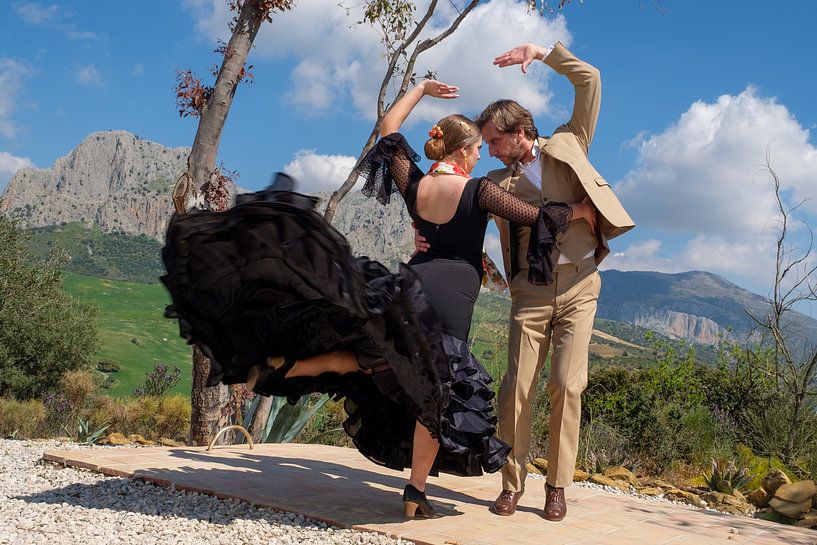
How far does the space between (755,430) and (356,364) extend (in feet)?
24.9

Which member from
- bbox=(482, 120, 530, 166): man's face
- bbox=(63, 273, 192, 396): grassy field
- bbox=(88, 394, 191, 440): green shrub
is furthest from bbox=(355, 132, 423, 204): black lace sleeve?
bbox=(63, 273, 192, 396): grassy field

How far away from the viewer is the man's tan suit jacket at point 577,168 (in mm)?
3752

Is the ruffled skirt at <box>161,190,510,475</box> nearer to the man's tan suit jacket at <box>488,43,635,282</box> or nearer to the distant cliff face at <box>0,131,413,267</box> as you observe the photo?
the man's tan suit jacket at <box>488,43,635,282</box>

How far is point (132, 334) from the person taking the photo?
3247cm

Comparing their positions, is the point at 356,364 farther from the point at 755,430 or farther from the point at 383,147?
the point at 755,430

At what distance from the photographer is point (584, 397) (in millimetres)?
11664

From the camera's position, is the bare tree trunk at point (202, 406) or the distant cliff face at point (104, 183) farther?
the distant cliff face at point (104, 183)

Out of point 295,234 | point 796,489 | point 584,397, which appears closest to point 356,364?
point 295,234

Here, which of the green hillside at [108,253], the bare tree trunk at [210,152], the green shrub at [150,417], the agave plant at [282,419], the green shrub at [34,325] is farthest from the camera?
the green hillside at [108,253]

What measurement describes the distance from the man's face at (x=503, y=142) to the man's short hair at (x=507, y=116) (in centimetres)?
2

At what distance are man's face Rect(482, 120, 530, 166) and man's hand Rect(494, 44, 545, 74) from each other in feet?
1.07

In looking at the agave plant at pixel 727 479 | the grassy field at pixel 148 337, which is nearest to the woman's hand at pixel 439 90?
the agave plant at pixel 727 479

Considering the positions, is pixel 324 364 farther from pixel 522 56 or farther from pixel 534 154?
pixel 522 56

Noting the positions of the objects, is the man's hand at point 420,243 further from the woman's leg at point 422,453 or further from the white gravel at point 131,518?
the white gravel at point 131,518
